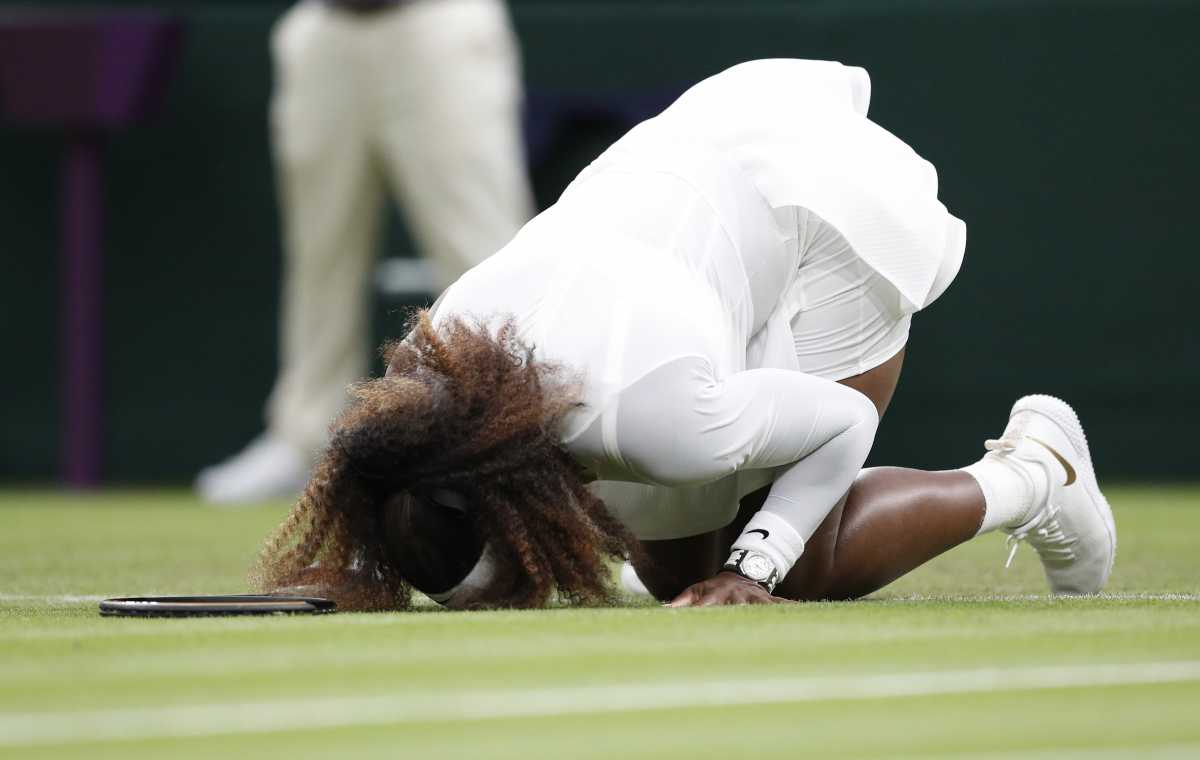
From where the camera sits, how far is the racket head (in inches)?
111

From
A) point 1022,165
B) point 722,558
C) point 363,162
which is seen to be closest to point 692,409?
point 722,558

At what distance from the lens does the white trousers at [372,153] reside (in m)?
6.73

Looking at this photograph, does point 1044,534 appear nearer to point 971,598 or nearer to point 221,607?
point 971,598

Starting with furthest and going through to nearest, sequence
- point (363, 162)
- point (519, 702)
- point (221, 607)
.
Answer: point (363, 162) < point (221, 607) < point (519, 702)

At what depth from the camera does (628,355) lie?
2715mm

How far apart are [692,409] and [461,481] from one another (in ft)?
0.99

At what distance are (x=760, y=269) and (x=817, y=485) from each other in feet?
1.18

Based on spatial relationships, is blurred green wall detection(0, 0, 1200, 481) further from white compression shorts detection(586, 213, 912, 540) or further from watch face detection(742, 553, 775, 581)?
watch face detection(742, 553, 775, 581)

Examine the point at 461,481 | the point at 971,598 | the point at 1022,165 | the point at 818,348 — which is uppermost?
the point at 1022,165

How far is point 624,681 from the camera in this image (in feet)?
7.06

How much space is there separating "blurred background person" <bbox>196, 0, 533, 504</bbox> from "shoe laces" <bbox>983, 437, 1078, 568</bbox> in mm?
3413

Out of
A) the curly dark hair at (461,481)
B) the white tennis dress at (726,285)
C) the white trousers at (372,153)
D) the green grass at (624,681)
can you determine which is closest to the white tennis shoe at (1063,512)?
the green grass at (624,681)

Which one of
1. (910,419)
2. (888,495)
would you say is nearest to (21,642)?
(888,495)

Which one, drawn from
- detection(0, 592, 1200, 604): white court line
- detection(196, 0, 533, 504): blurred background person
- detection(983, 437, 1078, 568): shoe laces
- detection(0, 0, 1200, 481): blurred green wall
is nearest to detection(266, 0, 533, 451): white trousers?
detection(196, 0, 533, 504): blurred background person
